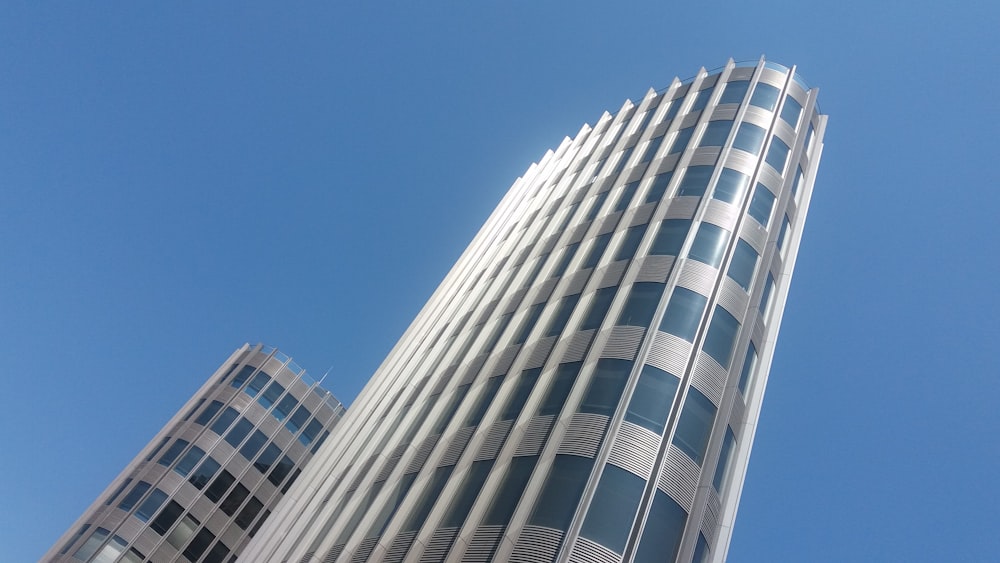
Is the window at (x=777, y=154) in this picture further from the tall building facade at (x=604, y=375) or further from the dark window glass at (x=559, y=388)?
the dark window glass at (x=559, y=388)

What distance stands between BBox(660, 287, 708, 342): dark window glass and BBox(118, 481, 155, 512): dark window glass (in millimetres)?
43135

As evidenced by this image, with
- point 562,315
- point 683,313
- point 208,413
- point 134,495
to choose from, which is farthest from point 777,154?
point 134,495

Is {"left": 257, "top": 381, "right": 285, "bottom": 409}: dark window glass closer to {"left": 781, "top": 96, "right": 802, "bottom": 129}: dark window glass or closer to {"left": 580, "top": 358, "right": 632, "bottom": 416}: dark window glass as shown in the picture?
{"left": 580, "top": 358, "right": 632, "bottom": 416}: dark window glass

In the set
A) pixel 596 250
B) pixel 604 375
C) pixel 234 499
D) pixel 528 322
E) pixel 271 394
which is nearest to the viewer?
pixel 604 375

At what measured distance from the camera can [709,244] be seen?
99.8ft

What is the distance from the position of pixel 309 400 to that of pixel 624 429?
155 feet

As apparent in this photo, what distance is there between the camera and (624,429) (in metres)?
23.1

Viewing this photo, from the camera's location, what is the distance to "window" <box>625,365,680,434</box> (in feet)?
77.5

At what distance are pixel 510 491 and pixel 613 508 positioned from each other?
3.51 meters

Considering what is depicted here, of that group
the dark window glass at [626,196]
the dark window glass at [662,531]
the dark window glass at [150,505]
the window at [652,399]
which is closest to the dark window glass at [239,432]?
the dark window glass at [150,505]

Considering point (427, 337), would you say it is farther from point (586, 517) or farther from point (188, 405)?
point (188, 405)

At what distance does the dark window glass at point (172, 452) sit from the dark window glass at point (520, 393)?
38.3 metres

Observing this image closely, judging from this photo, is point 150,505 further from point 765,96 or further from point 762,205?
point 765,96

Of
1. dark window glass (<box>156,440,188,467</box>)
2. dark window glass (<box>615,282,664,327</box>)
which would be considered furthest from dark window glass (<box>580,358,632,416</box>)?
dark window glass (<box>156,440,188,467</box>)
